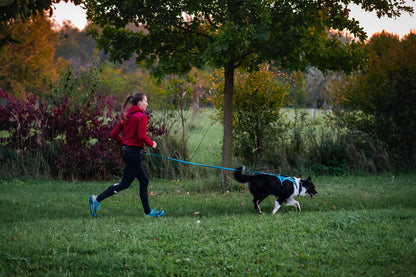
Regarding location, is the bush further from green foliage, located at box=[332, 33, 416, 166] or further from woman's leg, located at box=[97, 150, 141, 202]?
green foliage, located at box=[332, 33, 416, 166]

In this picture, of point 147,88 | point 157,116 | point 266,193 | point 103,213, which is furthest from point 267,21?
point 147,88

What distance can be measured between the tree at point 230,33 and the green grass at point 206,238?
2713 mm

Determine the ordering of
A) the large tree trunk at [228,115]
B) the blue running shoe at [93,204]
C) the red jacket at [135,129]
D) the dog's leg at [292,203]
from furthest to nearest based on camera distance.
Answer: the large tree trunk at [228,115] < the dog's leg at [292,203] < the blue running shoe at [93,204] < the red jacket at [135,129]

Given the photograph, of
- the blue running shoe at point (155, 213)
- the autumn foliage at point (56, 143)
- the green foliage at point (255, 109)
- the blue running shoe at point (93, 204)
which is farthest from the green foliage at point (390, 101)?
the blue running shoe at point (93, 204)

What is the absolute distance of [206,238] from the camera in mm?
5219

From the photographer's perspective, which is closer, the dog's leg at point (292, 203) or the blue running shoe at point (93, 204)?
the blue running shoe at point (93, 204)

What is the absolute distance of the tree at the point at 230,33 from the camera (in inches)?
278

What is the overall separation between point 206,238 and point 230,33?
3.67 m

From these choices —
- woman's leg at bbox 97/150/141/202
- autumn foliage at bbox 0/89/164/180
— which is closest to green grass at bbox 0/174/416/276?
woman's leg at bbox 97/150/141/202

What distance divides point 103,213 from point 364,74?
30.4ft

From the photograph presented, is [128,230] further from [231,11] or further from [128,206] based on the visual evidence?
[231,11]

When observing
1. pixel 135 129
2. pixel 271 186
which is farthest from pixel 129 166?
pixel 271 186

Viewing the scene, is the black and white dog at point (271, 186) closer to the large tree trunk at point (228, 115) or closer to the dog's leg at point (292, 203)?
the dog's leg at point (292, 203)

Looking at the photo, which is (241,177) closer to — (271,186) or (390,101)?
(271,186)
